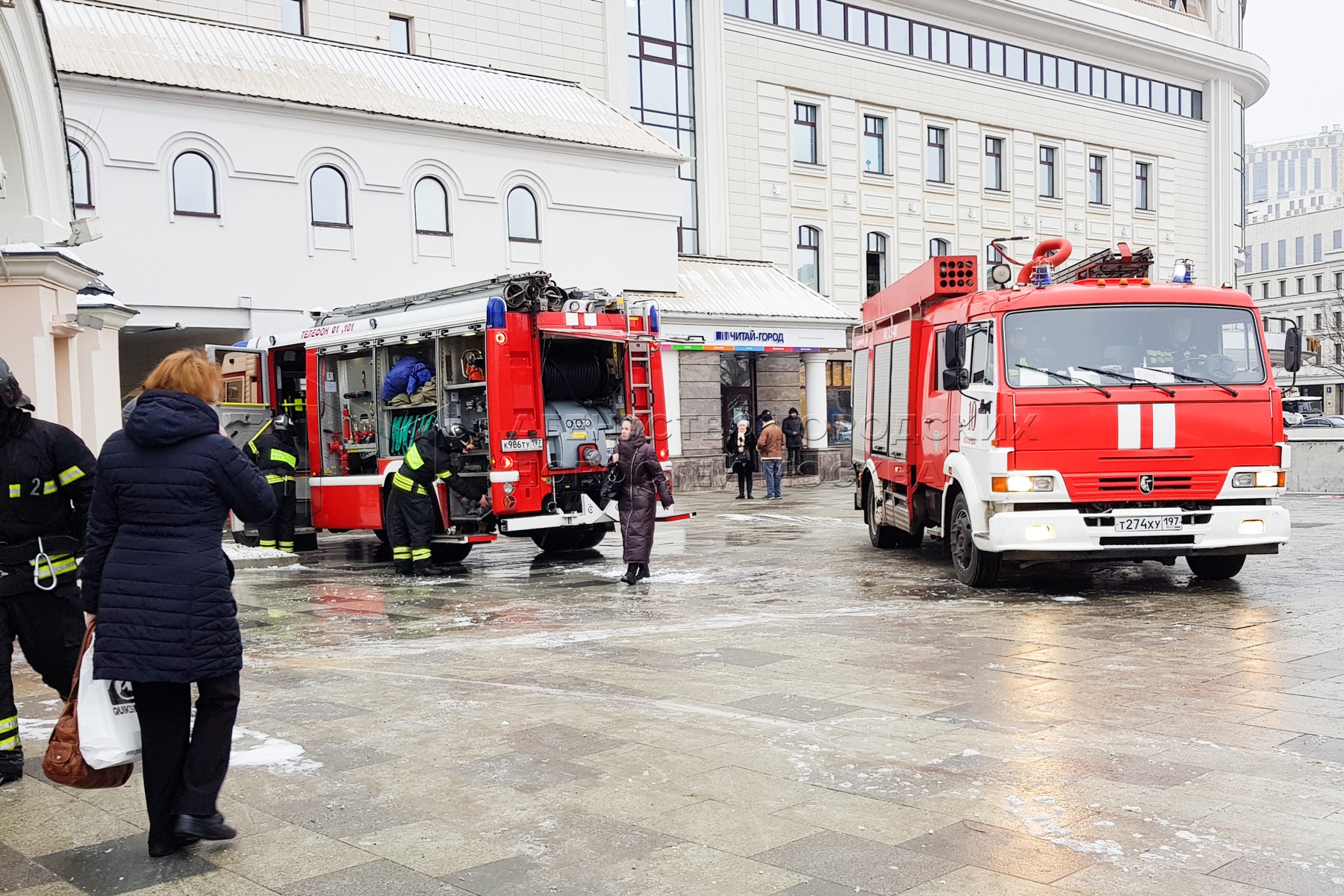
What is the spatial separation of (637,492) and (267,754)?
7.01 metres

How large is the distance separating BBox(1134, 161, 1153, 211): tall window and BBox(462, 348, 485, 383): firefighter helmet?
1381 inches

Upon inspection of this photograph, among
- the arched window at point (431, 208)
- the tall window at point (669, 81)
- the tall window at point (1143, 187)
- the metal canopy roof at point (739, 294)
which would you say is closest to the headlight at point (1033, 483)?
the arched window at point (431, 208)

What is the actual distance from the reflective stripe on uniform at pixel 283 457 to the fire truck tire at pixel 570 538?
10.00 feet

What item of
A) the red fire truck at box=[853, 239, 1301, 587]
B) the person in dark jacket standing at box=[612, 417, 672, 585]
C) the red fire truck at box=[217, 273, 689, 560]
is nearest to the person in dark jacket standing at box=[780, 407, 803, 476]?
the red fire truck at box=[217, 273, 689, 560]

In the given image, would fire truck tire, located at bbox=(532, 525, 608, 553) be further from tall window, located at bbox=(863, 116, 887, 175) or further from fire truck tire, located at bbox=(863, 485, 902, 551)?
tall window, located at bbox=(863, 116, 887, 175)

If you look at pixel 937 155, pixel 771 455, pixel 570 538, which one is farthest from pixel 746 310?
pixel 570 538

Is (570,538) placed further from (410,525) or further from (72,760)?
(72,760)

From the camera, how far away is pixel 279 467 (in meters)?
15.7

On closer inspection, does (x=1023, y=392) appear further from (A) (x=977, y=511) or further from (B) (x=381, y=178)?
(B) (x=381, y=178)

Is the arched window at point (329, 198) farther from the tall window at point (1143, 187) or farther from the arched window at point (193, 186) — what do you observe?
the tall window at point (1143, 187)

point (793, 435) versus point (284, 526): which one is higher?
point (793, 435)

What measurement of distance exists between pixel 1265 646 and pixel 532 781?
5279 mm

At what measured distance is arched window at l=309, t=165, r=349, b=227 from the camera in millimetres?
23406

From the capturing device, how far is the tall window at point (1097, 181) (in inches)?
1650
